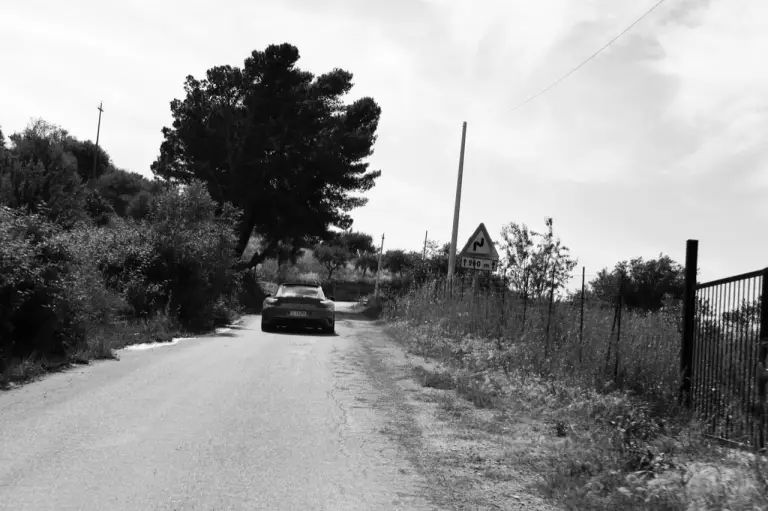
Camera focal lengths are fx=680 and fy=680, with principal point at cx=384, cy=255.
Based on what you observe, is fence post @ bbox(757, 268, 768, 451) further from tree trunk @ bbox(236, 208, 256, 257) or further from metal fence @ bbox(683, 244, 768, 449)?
tree trunk @ bbox(236, 208, 256, 257)

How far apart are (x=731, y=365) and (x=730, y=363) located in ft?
0.09

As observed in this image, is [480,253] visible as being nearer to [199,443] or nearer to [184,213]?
[199,443]

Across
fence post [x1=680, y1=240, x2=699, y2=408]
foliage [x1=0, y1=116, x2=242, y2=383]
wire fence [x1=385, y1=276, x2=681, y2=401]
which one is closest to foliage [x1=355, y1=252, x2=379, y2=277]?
foliage [x1=0, y1=116, x2=242, y2=383]

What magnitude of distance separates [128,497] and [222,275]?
17.1 meters

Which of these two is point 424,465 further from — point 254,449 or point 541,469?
point 254,449

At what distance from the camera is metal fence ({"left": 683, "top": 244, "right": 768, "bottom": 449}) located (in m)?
5.89

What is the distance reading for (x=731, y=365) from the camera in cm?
644

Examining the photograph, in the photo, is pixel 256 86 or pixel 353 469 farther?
pixel 256 86

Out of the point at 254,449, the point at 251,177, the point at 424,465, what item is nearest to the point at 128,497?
the point at 254,449

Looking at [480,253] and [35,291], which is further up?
[480,253]

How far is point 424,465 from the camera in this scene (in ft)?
18.5

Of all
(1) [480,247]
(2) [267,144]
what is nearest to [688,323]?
(1) [480,247]

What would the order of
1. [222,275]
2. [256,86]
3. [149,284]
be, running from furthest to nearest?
1. [256,86]
2. [222,275]
3. [149,284]

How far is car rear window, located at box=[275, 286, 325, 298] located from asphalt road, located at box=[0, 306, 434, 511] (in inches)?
348
